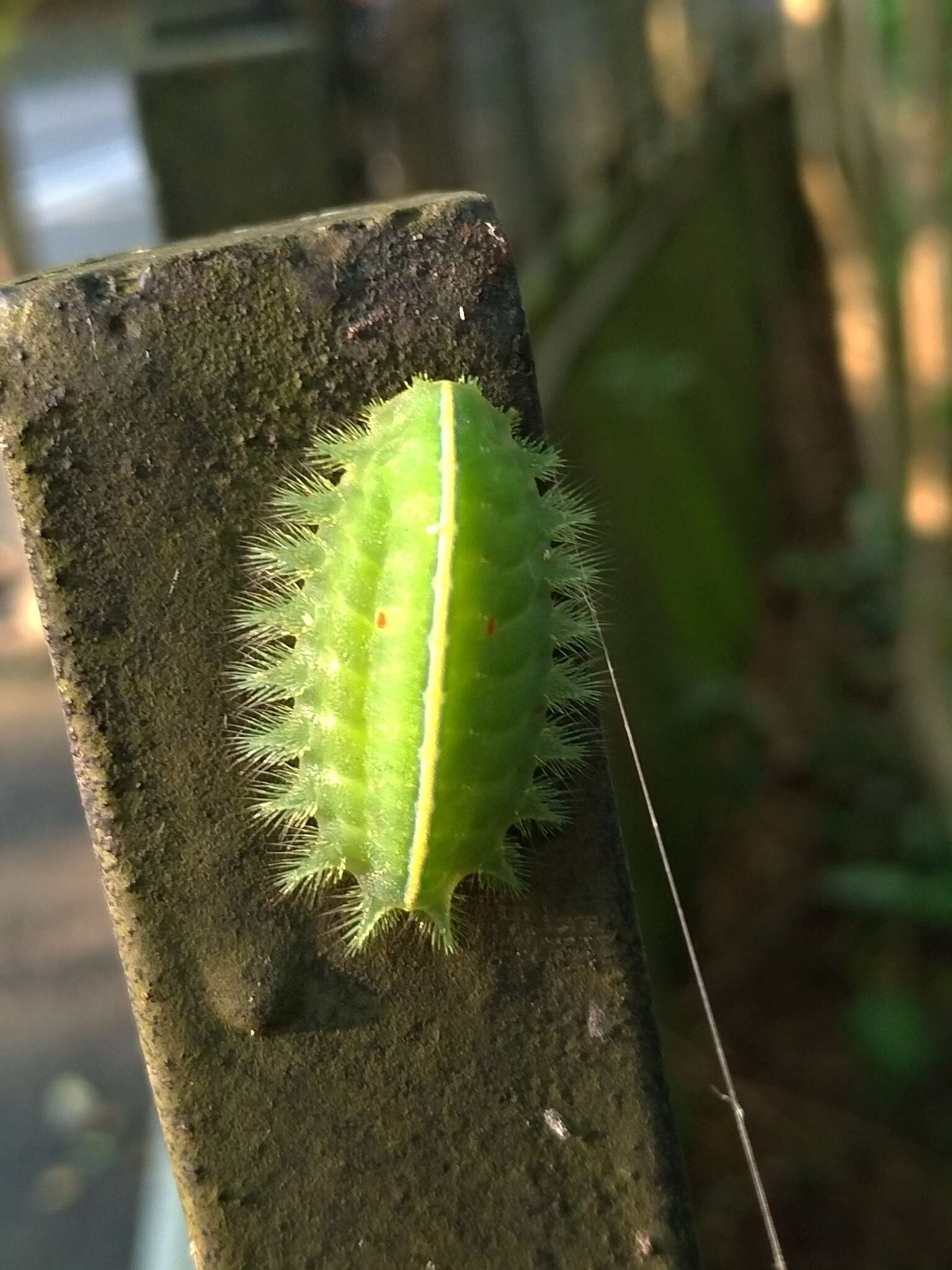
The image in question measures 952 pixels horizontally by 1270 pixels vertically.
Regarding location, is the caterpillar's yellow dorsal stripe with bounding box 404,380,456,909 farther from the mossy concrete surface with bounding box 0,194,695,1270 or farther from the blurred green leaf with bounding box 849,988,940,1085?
the blurred green leaf with bounding box 849,988,940,1085

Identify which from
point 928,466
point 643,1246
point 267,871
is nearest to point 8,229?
point 928,466

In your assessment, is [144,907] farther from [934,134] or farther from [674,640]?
[674,640]

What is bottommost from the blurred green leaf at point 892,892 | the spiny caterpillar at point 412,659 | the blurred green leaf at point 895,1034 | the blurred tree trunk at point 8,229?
the blurred green leaf at point 895,1034

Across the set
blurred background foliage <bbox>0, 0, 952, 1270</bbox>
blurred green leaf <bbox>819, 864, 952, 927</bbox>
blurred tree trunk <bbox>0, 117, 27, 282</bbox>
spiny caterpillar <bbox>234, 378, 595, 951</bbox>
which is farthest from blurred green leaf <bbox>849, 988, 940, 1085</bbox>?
blurred tree trunk <bbox>0, 117, 27, 282</bbox>

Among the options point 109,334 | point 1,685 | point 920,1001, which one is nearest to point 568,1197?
point 109,334

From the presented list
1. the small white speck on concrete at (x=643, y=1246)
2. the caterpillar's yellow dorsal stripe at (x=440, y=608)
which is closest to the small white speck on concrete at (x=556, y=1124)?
the small white speck on concrete at (x=643, y=1246)

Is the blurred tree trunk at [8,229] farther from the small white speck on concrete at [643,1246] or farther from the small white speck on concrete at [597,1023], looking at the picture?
the small white speck on concrete at [643,1246]
